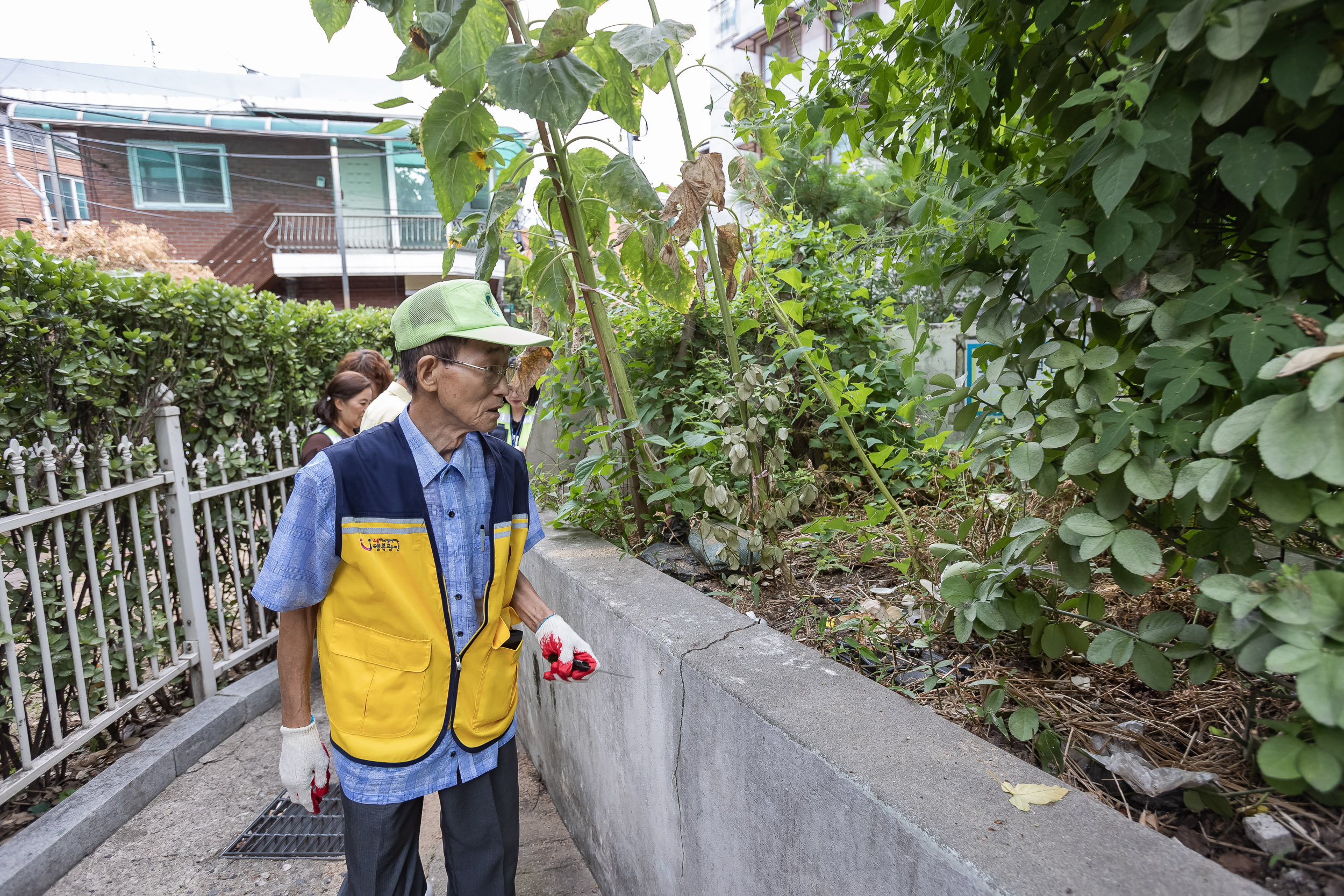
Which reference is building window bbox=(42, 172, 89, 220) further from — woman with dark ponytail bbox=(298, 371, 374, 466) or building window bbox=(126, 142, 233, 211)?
woman with dark ponytail bbox=(298, 371, 374, 466)

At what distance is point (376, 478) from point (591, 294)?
3.94 ft

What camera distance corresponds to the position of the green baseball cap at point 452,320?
1.84 m

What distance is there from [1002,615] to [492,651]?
4.21ft

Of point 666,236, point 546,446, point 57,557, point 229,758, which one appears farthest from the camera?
point 546,446

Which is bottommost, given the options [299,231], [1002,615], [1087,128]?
[1002,615]

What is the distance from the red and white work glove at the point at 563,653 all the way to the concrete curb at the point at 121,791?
205cm

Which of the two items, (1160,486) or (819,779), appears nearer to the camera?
(1160,486)

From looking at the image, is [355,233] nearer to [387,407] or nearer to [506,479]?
[387,407]

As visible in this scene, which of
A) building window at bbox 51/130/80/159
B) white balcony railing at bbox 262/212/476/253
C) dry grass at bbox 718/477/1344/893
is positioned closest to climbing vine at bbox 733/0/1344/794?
dry grass at bbox 718/477/1344/893

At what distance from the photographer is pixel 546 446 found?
5.33 m

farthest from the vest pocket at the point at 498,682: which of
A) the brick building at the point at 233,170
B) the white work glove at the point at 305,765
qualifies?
the brick building at the point at 233,170

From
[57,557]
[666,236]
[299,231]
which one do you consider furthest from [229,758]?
[299,231]

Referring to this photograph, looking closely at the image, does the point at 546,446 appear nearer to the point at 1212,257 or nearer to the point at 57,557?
the point at 57,557

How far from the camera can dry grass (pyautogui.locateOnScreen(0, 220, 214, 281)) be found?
46.8ft
